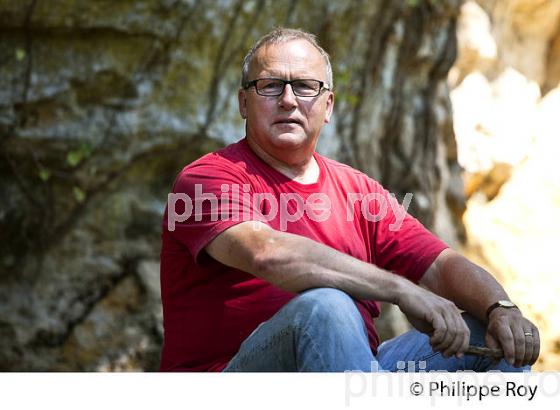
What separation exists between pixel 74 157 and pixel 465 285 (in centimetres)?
229

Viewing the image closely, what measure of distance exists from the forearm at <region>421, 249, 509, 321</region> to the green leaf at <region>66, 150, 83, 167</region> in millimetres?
2169

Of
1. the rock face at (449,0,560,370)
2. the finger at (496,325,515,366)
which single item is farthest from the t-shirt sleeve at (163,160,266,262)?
the rock face at (449,0,560,370)

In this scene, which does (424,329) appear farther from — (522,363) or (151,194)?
(151,194)

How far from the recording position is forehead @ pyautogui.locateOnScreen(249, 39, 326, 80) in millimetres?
2434

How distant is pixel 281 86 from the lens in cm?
245

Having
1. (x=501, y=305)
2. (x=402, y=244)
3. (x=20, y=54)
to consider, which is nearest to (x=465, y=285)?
(x=501, y=305)

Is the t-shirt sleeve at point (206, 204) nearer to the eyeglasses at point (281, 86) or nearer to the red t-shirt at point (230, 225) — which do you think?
the red t-shirt at point (230, 225)

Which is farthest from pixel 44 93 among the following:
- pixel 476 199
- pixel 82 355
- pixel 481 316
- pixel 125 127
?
pixel 476 199

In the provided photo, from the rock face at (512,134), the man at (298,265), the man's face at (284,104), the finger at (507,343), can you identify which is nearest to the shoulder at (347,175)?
the man at (298,265)

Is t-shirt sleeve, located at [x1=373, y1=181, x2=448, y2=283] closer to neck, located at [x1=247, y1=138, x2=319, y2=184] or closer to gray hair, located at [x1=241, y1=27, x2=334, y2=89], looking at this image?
neck, located at [x1=247, y1=138, x2=319, y2=184]

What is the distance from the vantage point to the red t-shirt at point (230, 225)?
2211 millimetres

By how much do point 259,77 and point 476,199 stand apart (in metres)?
5.46

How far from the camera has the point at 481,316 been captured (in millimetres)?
2299

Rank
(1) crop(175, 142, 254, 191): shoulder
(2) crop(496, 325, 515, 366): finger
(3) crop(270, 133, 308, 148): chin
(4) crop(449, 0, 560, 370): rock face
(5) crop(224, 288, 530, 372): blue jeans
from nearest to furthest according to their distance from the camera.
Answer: (5) crop(224, 288, 530, 372): blue jeans → (2) crop(496, 325, 515, 366): finger → (1) crop(175, 142, 254, 191): shoulder → (3) crop(270, 133, 308, 148): chin → (4) crop(449, 0, 560, 370): rock face
